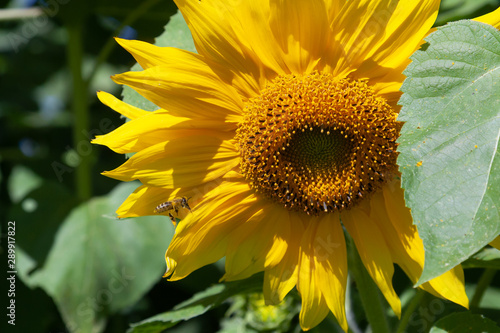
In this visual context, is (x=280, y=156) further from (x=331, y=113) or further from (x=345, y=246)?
(x=345, y=246)

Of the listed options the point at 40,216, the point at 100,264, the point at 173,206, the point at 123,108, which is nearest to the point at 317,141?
the point at 173,206

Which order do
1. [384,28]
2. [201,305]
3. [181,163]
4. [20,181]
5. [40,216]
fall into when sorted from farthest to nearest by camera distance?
[20,181], [40,216], [201,305], [181,163], [384,28]

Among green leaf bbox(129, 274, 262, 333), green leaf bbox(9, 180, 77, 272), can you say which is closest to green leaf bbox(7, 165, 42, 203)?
green leaf bbox(9, 180, 77, 272)

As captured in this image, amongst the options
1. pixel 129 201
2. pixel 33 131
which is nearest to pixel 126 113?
pixel 129 201

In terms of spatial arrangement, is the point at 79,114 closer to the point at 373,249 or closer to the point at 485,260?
the point at 373,249

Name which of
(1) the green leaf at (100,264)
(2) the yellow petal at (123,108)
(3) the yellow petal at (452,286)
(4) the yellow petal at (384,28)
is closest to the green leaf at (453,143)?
(4) the yellow petal at (384,28)

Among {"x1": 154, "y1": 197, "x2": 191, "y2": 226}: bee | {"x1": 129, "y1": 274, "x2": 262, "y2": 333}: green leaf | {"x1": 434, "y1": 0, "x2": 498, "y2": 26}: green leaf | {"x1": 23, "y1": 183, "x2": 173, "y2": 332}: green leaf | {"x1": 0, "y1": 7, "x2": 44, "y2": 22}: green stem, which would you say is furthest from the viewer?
{"x1": 0, "y1": 7, "x2": 44, "y2": 22}: green stem

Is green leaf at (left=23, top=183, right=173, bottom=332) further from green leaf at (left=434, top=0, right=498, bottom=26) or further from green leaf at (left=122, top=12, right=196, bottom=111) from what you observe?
green leaf at (left=434, top=0, right=498, bottom=26)
